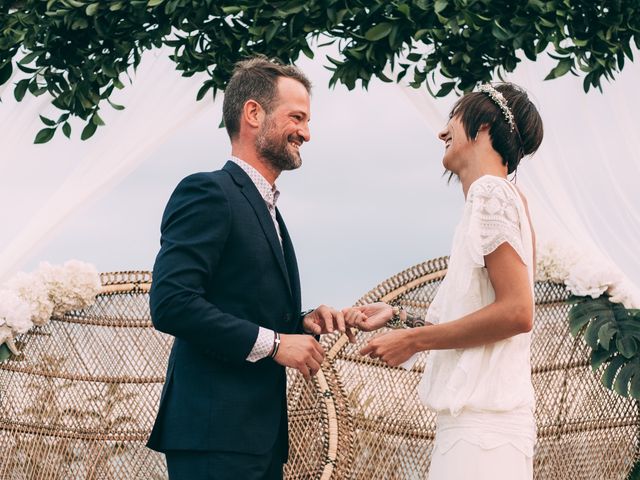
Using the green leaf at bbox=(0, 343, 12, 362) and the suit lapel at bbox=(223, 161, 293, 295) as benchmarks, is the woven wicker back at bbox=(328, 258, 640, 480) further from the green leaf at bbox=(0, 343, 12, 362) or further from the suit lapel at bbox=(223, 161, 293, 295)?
the suit lapel at bbox=(223, 161, 293, 295)

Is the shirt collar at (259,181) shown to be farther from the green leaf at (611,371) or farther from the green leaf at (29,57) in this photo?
the green leaf at (29,57)

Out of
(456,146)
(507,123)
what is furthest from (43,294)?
(507,123)

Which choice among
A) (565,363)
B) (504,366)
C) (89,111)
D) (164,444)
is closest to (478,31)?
(565,363)

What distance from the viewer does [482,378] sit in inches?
73.4

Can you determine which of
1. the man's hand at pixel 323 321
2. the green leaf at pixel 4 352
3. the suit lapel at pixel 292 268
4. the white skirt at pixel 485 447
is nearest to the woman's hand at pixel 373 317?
the man's hand at pixel 323 321

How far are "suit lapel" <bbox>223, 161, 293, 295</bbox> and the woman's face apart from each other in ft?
1.36

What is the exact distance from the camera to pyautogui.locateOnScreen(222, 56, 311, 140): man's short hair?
214 cm

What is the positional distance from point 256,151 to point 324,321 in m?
0.45

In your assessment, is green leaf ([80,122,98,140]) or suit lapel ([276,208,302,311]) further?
green leaf ([80,122,98,140])

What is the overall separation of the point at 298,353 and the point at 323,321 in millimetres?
370

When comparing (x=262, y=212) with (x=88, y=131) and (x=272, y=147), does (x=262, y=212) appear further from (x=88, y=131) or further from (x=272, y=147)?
(x=88, y=131)

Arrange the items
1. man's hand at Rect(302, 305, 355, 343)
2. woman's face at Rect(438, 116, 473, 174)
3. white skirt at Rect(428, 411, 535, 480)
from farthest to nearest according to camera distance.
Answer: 1. man's hand at Rect(302, 305, 355, 343)
2. woman's face at Rect(438, 116, 473, 174)
3. white skirt at Rect(428, 411, 535, 480)

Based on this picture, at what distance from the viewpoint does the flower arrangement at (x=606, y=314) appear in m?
3.29

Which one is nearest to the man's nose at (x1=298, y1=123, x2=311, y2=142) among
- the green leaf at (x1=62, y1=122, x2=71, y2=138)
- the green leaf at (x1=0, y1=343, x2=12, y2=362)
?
the green leaf at (x1=0, y1=343, x2=12, y2=362)
